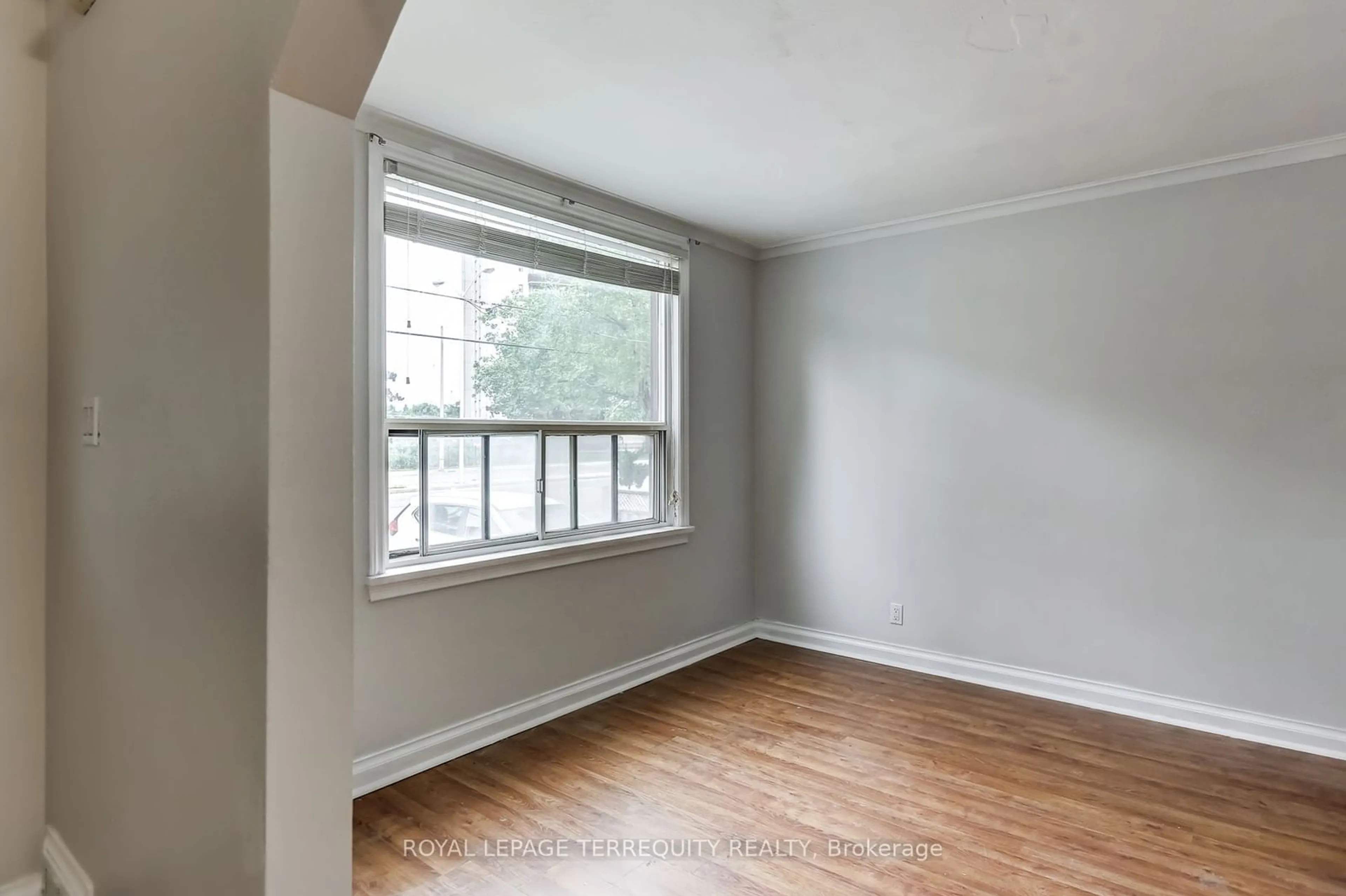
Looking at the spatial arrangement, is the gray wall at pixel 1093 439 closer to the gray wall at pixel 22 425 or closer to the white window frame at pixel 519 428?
the white window frame at pixel 519 428

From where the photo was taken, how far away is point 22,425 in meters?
1.93

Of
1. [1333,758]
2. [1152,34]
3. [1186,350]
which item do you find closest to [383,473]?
[1152,34]

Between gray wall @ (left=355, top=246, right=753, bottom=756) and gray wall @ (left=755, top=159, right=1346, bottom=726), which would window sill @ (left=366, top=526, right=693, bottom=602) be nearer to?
gray wall @ (left=355, top=246, right=753, bottom=756)

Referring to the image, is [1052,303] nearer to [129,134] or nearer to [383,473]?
[383,473]

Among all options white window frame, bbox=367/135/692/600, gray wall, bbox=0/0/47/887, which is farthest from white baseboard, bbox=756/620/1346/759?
gray wall, bbox=0/0/47/887

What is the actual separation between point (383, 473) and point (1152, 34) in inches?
112

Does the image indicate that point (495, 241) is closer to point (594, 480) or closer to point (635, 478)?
point (594, 480)

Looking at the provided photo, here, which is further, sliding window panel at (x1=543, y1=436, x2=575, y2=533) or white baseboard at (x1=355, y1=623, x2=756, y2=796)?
sliding window panel at (x1=543, y1=436, x2=575, y2=533)

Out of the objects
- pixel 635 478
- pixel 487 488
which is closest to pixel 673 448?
pixel 635 478

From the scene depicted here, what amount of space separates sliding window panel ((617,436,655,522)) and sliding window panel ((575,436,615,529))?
7cm

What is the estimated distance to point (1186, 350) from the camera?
10.5 ft

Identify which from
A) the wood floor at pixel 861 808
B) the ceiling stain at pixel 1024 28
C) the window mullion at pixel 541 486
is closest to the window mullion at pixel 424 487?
the window mullion at pixel 541 486

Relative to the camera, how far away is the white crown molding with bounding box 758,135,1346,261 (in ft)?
9.64

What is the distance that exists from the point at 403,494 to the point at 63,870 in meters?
1.41
